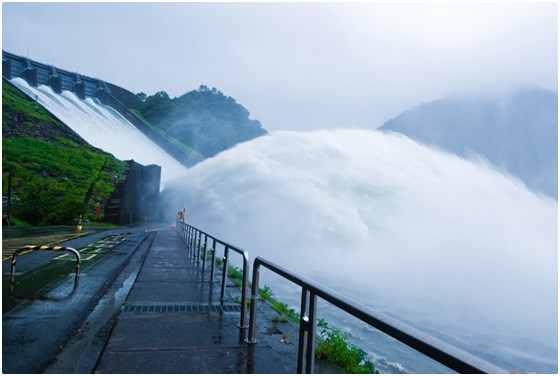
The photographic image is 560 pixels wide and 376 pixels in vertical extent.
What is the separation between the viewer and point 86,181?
40281 mm

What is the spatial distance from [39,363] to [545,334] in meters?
13.3

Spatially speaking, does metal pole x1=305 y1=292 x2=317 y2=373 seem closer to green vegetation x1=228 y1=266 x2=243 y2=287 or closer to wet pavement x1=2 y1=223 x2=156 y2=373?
wet pavement x1=2 y1=223 x2=156 y2=373

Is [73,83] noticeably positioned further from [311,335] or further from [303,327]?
[311,335]

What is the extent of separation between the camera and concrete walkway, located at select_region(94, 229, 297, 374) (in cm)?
376

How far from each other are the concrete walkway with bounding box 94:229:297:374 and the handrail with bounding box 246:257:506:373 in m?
0.95

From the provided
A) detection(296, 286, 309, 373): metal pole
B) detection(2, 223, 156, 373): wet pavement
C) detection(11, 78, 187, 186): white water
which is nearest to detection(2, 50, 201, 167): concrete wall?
detection(11, 78, 187, 186): white water

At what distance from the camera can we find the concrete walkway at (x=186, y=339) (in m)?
3.76

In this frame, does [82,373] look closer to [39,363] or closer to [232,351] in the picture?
[39,363]

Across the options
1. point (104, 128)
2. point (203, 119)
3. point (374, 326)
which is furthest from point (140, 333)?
point (203, 119)

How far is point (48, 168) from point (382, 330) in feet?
141

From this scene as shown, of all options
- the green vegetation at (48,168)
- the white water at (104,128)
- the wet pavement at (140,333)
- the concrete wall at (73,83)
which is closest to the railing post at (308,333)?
the wet pavement at (140,333)

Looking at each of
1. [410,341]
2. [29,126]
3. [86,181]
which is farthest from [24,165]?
[410,341]

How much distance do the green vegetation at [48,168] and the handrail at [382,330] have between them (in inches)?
1143

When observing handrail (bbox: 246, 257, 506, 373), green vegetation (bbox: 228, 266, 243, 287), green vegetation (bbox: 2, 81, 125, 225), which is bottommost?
→ green vegetation (bbox: 228, 266, 243, 287)
